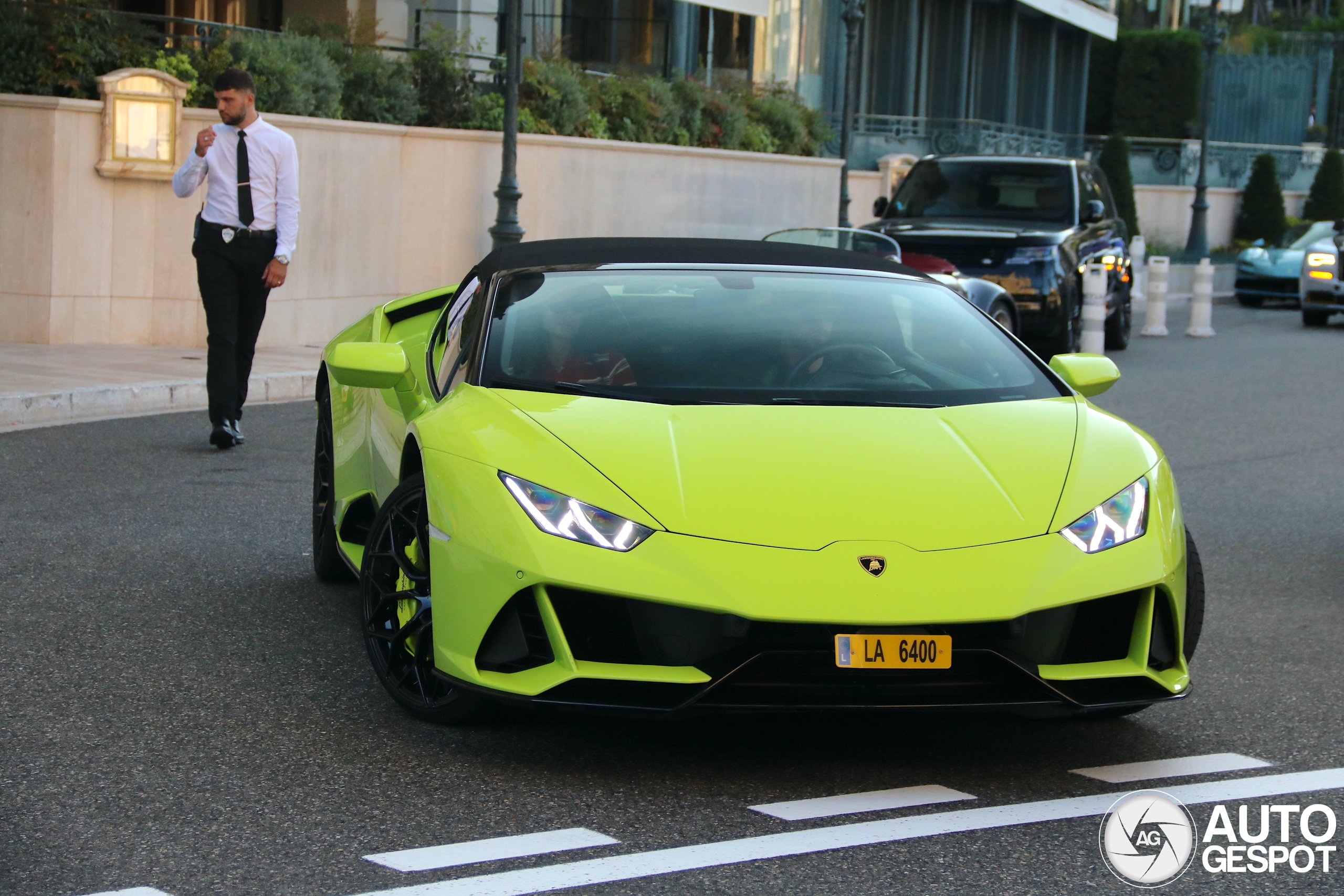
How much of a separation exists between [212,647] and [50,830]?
173cm

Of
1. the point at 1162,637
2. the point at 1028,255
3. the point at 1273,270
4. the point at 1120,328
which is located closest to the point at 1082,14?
the point at 1273,270

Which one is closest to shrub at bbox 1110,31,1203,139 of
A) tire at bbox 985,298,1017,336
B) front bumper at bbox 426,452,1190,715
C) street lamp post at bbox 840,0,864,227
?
street lamp post at bbox 840,0,864,227

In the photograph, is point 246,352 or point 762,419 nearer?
point 762,419

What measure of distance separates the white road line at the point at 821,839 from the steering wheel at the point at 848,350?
1.51 m

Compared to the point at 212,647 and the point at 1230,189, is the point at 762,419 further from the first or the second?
the point at 1230,189

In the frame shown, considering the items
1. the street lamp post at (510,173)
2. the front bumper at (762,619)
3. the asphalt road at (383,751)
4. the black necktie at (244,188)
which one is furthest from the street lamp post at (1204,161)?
the front bumper at (762,619)

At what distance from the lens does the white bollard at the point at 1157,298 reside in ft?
68.9

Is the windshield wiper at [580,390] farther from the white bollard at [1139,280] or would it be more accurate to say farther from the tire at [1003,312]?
the white bollard at [1139,280]

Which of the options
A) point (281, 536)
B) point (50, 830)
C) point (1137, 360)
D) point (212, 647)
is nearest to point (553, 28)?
point (1137, 360)

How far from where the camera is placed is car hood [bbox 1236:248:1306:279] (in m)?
27.4

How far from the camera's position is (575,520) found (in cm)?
420

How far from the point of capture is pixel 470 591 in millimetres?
4273

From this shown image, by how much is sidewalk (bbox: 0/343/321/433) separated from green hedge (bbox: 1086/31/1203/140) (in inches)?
1637

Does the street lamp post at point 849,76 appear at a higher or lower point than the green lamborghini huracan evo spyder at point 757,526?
higher
